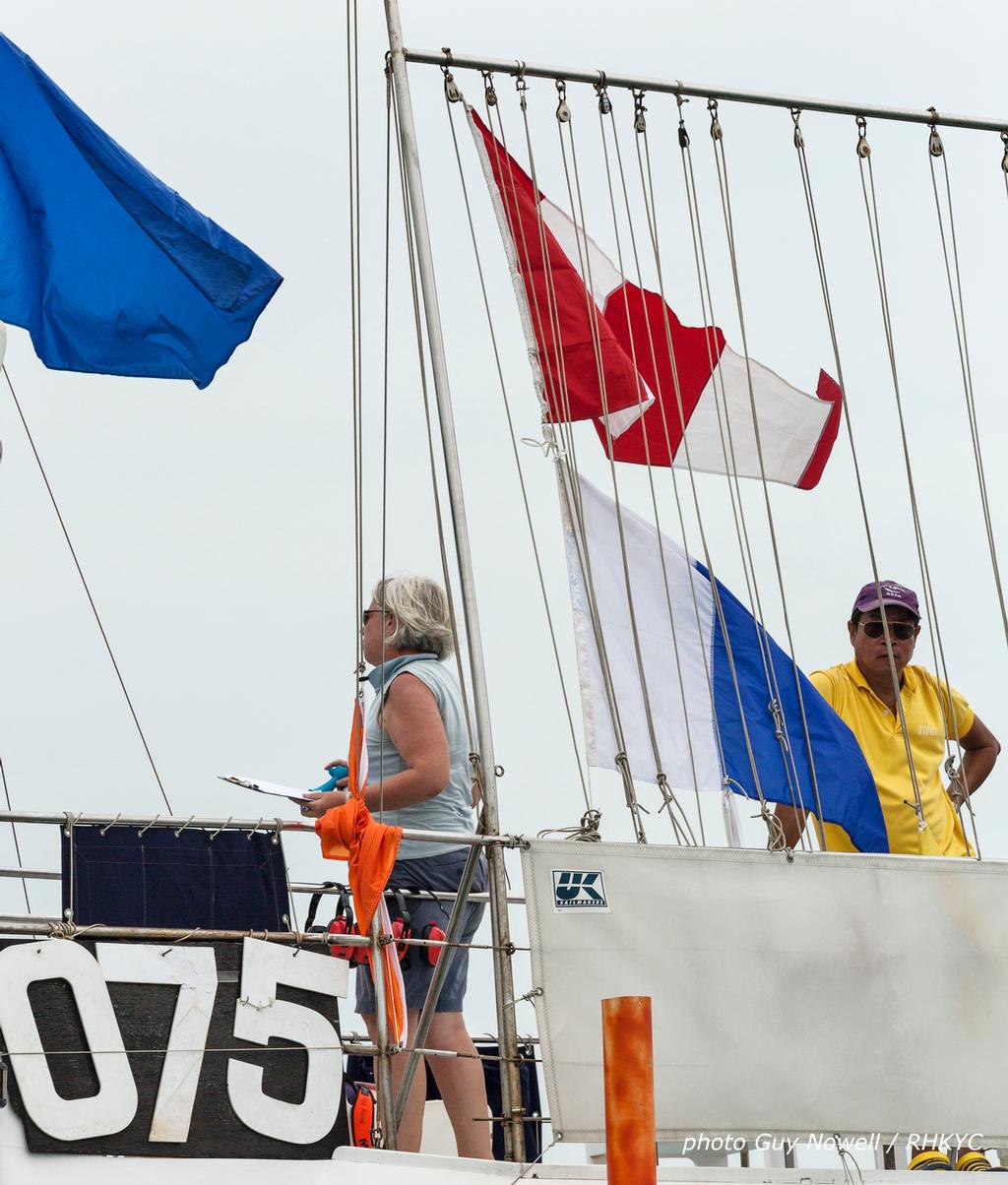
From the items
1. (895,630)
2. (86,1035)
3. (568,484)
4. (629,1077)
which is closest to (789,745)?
(895,630)

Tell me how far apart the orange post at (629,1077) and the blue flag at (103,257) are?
15.5ft

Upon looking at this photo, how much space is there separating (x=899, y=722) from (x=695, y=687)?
0.86 meters

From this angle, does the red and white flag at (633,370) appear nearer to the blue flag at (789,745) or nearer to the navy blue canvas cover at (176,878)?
the blue flag at (789,745)

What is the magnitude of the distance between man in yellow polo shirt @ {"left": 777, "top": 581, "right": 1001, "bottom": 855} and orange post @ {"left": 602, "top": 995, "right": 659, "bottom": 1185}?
7.79 feet

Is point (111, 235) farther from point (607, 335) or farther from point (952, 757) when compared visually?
point (952, 757)

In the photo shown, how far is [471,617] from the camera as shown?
19.1 feet

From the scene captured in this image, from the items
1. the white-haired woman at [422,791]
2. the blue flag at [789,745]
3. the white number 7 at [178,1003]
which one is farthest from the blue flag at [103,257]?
the white number 7 at [178,1003]

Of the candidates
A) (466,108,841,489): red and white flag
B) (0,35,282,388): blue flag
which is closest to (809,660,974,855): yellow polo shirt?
Result: (466,108,841,489): red and white flag

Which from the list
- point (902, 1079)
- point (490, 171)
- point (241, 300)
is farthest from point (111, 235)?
point (902, 1079)

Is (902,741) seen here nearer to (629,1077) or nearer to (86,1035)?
(629,1077)

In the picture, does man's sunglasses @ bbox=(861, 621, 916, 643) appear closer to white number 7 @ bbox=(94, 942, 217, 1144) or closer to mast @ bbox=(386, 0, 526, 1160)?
mast @ bbox=(386, 0, 526, 1160)

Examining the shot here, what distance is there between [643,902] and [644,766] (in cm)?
87

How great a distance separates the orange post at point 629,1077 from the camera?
4.33m

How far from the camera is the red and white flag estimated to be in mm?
6965
